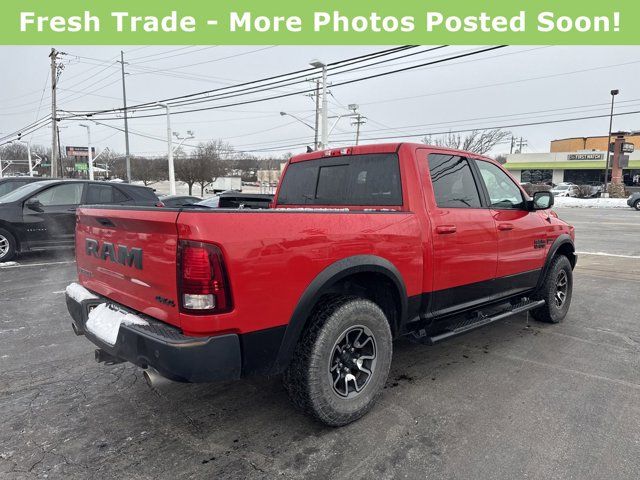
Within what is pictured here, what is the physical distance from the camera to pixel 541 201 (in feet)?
14.1

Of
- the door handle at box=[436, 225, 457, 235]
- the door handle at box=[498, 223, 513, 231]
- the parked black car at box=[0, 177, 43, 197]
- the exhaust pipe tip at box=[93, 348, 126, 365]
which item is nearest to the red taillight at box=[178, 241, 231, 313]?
the exhaust pipe tip at box=[93, 348, 126, 365]

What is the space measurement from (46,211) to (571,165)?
5765cm

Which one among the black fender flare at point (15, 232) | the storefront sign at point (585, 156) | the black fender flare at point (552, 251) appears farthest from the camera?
the storefront sign at point (585, 156)

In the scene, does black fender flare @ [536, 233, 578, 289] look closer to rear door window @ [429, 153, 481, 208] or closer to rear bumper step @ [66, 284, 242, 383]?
rear door window @ [429, 153, 481, 208]

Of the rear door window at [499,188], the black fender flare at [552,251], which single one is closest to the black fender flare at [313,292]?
the rear door window at [499,188]

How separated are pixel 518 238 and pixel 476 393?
1649 millimetres

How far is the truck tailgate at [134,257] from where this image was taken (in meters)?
2.28

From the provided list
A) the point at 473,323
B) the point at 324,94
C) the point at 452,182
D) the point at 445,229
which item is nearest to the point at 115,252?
the point at 445,229

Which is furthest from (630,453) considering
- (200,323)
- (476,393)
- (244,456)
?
(200,323)

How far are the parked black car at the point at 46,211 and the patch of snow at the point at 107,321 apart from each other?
6.60 m

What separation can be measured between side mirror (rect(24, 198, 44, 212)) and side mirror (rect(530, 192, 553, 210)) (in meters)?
8.39

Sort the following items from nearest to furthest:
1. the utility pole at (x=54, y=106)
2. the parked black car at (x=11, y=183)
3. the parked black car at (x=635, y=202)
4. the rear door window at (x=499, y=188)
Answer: the rear door window at (x=499, y=188)
the parked black car at (x=11, y=183)
the parked black car at (x=635, y=202)
the utility pole at (x=54, y=106)

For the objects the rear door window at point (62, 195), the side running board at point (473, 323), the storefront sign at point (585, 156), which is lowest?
the side running board at point (473, 323)

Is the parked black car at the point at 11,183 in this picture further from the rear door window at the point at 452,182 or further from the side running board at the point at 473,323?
the side running board at the point at 473,323
